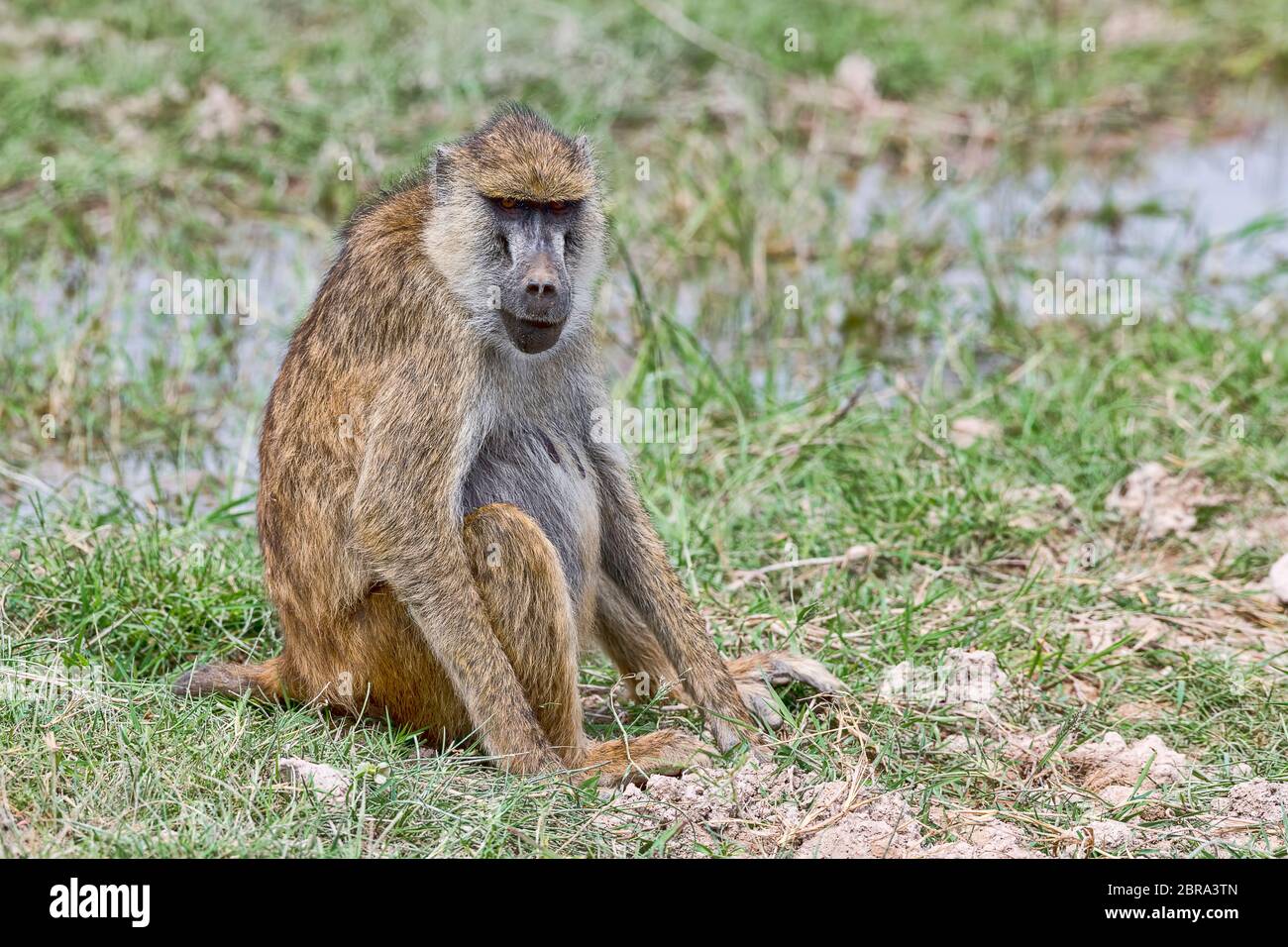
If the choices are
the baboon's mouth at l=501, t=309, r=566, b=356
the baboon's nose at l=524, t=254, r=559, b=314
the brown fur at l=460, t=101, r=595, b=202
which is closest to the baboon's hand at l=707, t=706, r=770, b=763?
the baboon's mouth at l=501, t=309, r=566, b=356

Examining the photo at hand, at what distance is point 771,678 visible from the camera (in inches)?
207

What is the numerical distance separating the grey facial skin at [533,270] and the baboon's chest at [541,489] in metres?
0.35

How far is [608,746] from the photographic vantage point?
493 cm

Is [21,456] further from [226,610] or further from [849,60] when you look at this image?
[849,60]

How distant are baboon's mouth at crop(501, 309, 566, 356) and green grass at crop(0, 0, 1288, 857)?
119 cm

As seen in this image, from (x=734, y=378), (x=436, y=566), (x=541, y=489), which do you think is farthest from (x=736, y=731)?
(x=734, y=378)

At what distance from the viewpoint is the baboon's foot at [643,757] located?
4809 millimetres

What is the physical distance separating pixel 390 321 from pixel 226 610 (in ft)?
4.18

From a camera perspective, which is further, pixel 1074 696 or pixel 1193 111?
pixel 1193 111

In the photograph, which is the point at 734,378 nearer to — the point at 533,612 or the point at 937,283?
the point at 937,283

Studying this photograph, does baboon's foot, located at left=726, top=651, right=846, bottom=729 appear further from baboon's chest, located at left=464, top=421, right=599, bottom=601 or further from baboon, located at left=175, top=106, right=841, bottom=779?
baboon's chest, located at left=464, top=421, right=599, bottom=601

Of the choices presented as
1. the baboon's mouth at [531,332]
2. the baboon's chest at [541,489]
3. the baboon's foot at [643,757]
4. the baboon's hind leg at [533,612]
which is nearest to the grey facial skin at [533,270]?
the baboon's mouth at [531,332]

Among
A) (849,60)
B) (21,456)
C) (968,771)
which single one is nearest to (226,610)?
(21,456)

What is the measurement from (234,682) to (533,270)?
57.9 inches
